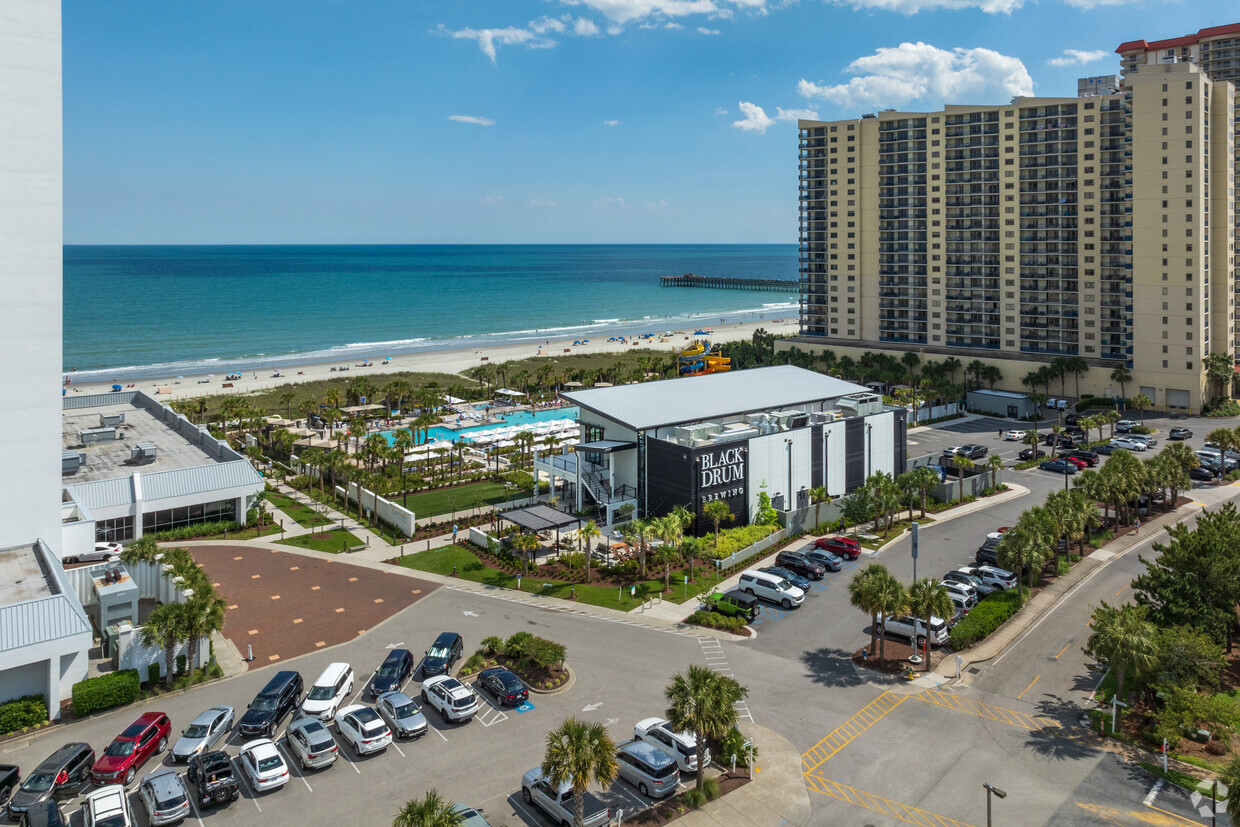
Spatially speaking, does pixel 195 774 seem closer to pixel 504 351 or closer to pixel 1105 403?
pixel 1105 403

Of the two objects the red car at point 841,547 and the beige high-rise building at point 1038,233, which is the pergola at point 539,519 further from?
the beige high-rise building at point 1038,233

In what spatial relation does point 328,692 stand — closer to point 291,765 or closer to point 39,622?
point 291,765

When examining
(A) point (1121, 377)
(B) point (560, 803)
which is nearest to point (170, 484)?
(B) point (560, 803)

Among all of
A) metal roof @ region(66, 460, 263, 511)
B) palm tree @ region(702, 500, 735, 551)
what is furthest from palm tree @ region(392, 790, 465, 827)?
metal roof @ region(66, 460, 263, 511)

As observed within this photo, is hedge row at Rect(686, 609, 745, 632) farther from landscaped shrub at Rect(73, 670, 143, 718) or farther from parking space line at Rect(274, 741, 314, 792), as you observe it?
landscaped shrub at Rect(73, 670, 143, 718)

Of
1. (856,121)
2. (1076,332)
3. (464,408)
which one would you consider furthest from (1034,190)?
(464,408)

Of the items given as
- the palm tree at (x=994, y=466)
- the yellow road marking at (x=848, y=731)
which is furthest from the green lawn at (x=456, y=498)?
the yellow road marking at (x=848, y=731)
